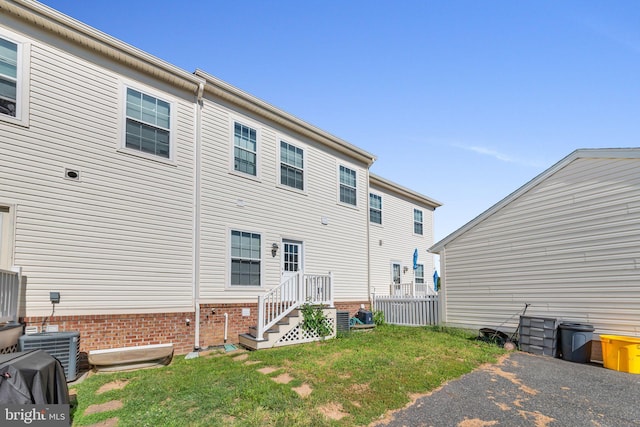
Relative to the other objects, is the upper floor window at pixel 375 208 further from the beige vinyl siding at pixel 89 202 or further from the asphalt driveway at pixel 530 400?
the asphalt driveway at pixel 530 400

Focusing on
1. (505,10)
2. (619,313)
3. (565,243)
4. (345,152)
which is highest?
(505,10)

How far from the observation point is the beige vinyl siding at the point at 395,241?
51.3 feet

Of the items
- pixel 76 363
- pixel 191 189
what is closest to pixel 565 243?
pixel 191 189

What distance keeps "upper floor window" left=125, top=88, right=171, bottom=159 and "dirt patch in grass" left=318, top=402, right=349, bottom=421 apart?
22.5 ft

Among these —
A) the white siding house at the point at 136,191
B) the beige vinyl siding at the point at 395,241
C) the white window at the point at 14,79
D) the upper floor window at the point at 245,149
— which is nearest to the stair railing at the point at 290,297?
the white siding house at the point at 136,191

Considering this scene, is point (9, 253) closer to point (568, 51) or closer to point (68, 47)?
point (68, 47)

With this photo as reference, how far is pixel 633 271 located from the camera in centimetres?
814

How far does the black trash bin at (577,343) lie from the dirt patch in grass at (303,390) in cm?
627

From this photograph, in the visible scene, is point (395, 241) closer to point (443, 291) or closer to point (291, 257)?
point (443, 291)

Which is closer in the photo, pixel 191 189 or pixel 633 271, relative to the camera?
pixel 633 271

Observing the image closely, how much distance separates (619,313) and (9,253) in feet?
41.3

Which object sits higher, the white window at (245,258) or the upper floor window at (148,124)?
the upper floor window at (148,124)

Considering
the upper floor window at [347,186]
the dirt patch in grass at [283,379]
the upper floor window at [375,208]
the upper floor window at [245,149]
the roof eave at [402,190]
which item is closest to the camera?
the dirt patch in grass at [283,379]

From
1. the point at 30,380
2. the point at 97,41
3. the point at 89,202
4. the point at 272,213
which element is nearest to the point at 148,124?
the point at 97,41
